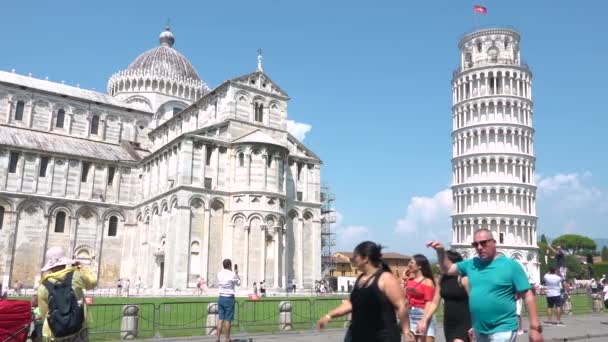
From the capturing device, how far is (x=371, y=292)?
214 inches

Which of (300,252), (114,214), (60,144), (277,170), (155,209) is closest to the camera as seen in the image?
(277,170)

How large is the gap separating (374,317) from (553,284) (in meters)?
13.1

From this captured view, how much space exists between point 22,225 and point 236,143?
18.4m

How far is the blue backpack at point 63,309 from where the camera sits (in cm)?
628

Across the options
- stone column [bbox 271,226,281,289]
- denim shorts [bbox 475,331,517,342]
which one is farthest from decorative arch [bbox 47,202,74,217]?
denim shorts [bbox 475,331,517,342]

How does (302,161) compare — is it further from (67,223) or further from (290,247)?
(67,223)

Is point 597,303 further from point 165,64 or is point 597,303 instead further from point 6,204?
point 165,64

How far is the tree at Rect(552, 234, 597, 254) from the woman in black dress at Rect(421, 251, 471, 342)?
108882mm

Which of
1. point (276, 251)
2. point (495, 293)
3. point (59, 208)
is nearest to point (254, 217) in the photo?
point (276, 251)

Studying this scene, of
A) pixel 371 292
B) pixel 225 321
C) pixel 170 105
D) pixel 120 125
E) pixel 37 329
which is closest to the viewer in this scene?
pixel 371 292

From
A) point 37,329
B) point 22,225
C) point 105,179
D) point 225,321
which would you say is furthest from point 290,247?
point 37,329

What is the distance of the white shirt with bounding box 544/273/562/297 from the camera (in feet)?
52.7

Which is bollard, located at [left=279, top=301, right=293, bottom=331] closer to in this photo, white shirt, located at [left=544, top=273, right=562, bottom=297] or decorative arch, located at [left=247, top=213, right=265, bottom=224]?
white shirt, located at [left=544, top=273, right=562, bottom=297]

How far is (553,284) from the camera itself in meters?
16.2
